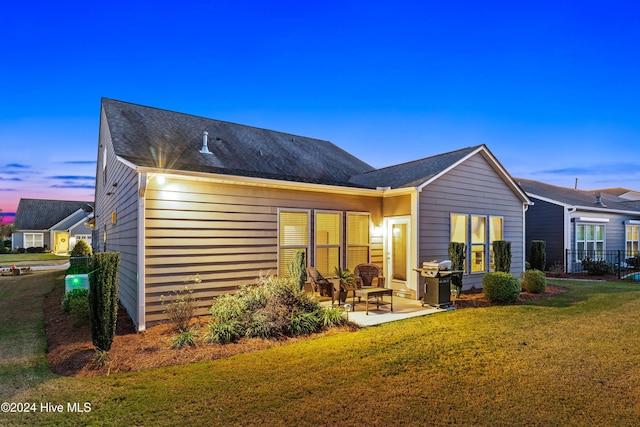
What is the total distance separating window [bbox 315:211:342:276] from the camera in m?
8.91

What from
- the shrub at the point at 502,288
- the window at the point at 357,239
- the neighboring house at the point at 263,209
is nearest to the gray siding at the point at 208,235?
the neighboring house at the point at 263,209

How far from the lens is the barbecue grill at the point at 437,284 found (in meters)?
8.00

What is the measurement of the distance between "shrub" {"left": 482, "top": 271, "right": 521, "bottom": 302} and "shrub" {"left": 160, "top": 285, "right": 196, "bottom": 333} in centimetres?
712

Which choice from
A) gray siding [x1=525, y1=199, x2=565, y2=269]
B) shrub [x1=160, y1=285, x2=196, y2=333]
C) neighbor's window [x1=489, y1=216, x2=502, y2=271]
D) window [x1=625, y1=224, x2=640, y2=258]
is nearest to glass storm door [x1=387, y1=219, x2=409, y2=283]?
neighbor's window [x1=489, y1=216, x2=502, y2=271]

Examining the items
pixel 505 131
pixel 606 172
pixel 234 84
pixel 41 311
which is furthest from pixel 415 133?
pixel 606 172

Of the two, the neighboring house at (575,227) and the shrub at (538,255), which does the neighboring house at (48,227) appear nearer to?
the shrub at (538,255)

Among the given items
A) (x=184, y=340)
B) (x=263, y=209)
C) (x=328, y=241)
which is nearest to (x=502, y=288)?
(x=328, y=241)

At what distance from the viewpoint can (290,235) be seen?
842cm

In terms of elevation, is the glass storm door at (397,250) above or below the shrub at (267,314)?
above

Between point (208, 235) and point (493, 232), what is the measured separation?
9035 mm

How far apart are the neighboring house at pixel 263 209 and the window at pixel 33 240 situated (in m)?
32.0

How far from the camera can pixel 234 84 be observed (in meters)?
14.7

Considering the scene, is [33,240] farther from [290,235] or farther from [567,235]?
[567,235]

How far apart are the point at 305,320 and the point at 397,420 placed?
10.4 feet
